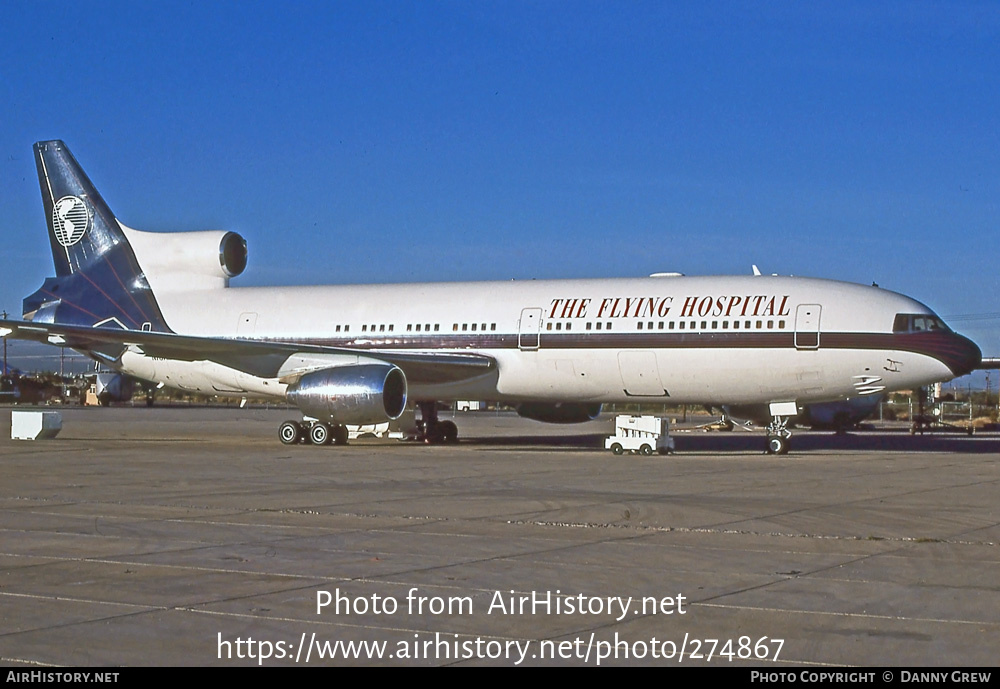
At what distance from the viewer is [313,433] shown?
26.5 metres

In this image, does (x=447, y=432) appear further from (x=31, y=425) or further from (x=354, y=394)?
(x=31, y=425)

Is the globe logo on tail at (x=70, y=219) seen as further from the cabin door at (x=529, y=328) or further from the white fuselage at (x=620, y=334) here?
the cabin door at (x=529, y=328)

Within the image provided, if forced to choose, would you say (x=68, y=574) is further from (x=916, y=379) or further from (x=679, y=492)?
(x=916, y=379)

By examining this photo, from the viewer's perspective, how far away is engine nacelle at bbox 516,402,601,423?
27.9 meters

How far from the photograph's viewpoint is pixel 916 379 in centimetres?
2212

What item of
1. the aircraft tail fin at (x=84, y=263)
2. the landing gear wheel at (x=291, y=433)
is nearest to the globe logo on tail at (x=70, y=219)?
the aircraft tail fin at (x=84, y=263)

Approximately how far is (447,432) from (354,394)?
244 inches

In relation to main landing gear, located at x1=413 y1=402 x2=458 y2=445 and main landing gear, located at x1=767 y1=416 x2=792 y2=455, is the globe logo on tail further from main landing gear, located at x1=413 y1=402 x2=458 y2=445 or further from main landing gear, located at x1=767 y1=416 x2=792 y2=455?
main landing gear, located at x1=767 y1=416 x2=792 y2=455

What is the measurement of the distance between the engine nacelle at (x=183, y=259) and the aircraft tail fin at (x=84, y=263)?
0.26 metres

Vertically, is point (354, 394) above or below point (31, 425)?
above

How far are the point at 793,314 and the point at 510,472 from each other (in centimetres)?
762

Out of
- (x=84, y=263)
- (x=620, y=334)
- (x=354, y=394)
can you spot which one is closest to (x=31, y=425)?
(x=84, y=263)

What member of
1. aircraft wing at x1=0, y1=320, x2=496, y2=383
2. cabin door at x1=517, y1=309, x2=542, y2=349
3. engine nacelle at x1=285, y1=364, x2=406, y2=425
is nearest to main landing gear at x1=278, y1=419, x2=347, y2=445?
aircraft wing at x1=0, y1=320, x2=496, y2=383
